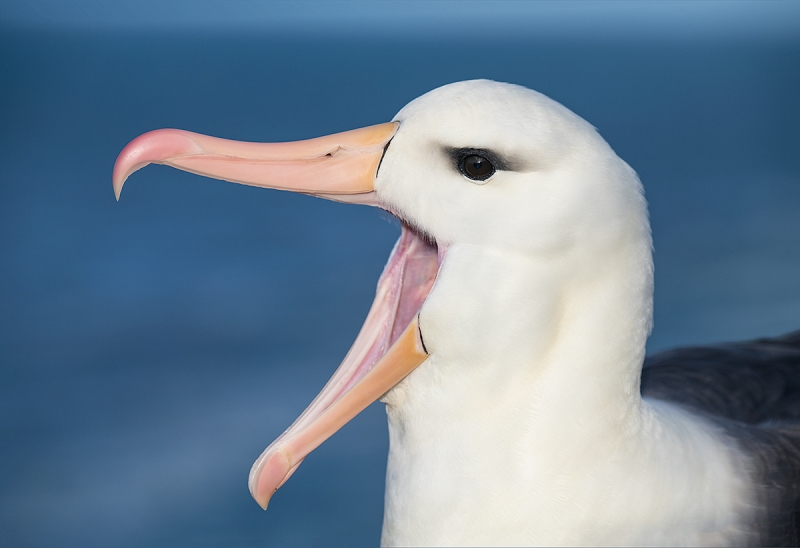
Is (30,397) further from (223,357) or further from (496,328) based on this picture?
(496,328)

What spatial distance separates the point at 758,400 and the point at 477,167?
1.01 m

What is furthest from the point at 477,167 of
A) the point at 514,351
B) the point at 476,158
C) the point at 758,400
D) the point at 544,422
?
the point at 758,400

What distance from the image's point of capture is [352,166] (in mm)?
1760

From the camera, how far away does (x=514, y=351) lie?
1.65m

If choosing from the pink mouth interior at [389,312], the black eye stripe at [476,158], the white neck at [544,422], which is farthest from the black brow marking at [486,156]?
the pink mouth interior at [389,312]

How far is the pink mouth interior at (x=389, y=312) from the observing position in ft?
6.12

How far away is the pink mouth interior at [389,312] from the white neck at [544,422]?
13cm

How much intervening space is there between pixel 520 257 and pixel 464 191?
0.47 feet

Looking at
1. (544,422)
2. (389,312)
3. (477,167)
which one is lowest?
(544,422)

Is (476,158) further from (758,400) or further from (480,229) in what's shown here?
(758,400)

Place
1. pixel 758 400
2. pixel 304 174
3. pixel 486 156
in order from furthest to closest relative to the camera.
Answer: pixel 758 400, pixel 304 174, pixel 486 156

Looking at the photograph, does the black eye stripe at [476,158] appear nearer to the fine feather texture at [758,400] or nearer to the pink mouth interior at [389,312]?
the pink mouth interior at [389,312]

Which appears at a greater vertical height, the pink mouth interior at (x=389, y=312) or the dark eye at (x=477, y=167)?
the dark eye at (x=477, y=167)

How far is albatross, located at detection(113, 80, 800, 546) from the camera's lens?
1.61m
